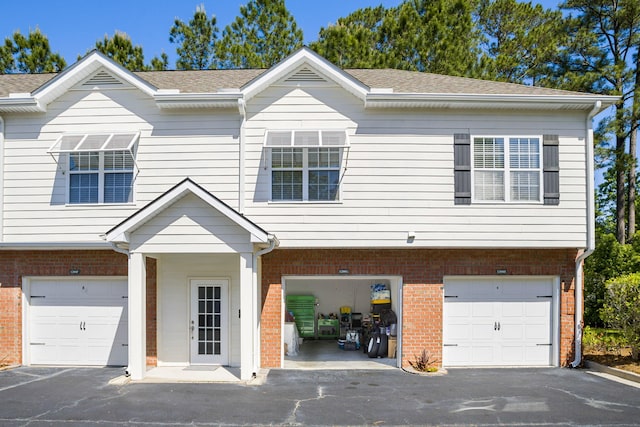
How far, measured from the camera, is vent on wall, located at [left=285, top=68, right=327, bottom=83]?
11711 mm

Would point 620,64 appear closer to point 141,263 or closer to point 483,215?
point 483,215

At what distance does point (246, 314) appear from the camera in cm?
1026

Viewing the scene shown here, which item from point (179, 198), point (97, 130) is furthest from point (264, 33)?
point (179, 198)

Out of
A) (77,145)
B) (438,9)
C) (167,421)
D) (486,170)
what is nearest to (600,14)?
(438,9)

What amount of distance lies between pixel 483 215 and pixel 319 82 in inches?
189

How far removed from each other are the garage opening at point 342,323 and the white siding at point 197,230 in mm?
2127

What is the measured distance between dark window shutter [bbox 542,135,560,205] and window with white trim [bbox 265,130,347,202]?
4.64 m

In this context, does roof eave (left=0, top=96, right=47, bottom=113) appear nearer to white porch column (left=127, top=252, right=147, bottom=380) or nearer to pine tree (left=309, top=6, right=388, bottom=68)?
white porch column (left=127, top=252, right=147, bottom=380)

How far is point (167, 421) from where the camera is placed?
7852mm

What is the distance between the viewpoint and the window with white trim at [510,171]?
11.6 metres

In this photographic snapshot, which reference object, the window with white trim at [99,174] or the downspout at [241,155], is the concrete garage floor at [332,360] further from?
the window with white trim at [99,174]

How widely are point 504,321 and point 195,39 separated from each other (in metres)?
18.5

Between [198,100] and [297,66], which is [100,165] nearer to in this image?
[198,100]

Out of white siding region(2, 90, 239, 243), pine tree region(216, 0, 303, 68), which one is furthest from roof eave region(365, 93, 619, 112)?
pine tree region(216, 0, 303, 68)
